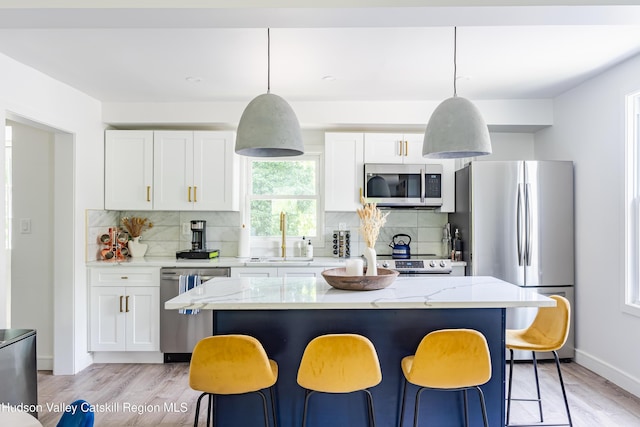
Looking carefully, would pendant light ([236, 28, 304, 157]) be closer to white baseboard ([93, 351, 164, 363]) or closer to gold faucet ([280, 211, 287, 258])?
gold faucet ([280, 211, 287, 258])

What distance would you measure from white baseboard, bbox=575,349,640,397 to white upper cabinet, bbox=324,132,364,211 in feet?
7.90

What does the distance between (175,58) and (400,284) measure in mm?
2219

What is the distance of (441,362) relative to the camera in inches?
77.4

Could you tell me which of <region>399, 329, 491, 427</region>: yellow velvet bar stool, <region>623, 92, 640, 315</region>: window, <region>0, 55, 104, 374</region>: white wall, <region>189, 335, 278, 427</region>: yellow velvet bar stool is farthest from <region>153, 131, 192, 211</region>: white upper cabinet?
<region>623, 92, 640, 315</region>: window

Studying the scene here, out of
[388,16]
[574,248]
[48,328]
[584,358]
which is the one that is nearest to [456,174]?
[574,248]

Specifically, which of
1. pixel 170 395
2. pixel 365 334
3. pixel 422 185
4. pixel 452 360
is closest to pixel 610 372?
pixel 422 185

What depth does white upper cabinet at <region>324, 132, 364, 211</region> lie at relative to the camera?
169 inches

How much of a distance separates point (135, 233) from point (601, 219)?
4302 mm

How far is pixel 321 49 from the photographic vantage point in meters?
2.91

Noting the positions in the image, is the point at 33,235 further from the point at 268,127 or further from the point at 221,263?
the point at 268,127

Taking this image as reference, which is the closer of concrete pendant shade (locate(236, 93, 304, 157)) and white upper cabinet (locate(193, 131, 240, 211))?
concrete pendant shade (locate(236, 93, 304, 157))

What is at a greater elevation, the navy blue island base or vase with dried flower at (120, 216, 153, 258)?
vase with dried flower at (120, 216, 153, 258)

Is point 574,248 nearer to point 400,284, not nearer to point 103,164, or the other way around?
point 400,284

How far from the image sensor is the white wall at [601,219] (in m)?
3.25
